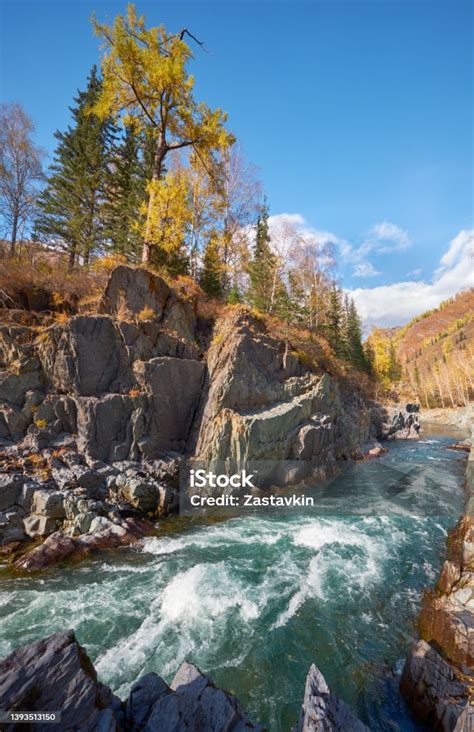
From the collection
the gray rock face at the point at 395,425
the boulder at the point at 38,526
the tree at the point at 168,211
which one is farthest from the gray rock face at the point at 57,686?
the gray rock face at the point at 395,425

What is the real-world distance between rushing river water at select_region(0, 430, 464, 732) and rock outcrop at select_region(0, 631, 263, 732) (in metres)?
1.87

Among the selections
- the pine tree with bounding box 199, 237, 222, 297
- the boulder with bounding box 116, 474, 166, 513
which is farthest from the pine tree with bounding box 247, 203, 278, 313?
the boulder with bounding box 116, 474, 166, 513

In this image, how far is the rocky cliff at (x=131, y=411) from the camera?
11.1m

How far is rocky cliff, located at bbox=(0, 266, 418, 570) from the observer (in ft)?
36.3

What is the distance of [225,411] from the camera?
15484 millimetres

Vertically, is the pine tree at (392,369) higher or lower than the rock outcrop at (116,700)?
higher

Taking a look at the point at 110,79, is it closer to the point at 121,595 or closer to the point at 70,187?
the point at 70,187

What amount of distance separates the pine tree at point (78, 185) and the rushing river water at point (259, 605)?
20256 millimetres

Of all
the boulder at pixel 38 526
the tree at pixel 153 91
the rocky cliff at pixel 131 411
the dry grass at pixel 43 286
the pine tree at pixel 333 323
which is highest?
the tree at pixel 153 91

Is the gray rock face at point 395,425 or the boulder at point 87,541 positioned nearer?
the boulder at point 87,541

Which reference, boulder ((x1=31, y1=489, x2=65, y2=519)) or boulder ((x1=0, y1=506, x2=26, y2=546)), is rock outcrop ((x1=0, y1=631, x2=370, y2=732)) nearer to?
boulder ((x1=31, y1=489, x2=65, y2=519))

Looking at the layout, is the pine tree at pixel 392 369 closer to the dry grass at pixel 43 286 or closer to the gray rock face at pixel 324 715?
the dry grass at pixel 43 286

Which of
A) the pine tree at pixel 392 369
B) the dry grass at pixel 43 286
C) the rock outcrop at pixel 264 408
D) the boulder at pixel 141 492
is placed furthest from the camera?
the pine tree at pixel 392 369

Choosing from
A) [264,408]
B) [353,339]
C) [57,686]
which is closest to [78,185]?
[264,408]
